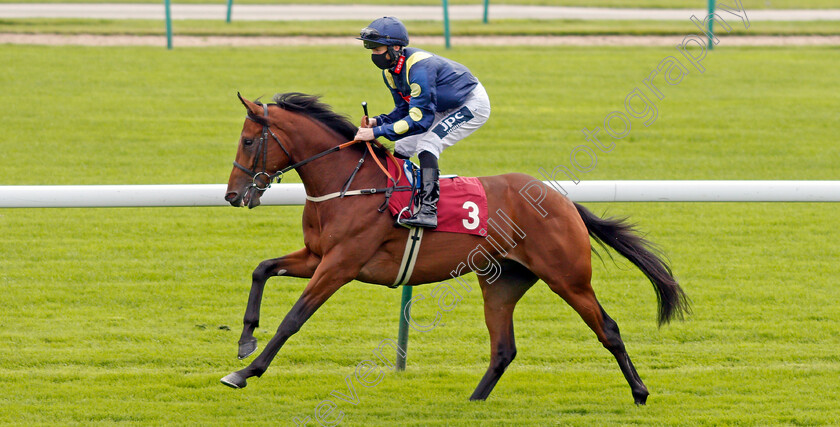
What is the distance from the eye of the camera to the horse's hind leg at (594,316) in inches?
193

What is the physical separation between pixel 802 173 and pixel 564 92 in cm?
414

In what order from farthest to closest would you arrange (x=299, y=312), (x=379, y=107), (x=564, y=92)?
(x=564, y=92) → (x=379, y=107) → (x=299, y=312)

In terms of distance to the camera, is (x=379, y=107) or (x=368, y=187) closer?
(x=368, y=187)

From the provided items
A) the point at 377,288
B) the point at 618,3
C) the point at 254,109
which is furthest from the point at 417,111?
the point at 618,3

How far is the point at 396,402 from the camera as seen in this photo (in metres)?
4.99

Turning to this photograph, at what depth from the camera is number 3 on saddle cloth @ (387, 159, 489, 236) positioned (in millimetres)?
4820

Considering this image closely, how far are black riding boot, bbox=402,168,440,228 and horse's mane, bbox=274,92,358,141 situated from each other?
1.49ft

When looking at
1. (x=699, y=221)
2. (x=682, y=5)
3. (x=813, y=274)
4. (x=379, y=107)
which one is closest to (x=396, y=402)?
(x=813, y=274)

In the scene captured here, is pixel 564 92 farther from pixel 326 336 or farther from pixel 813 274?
pixel 326 336

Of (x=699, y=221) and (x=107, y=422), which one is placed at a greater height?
(x=107, y=422)

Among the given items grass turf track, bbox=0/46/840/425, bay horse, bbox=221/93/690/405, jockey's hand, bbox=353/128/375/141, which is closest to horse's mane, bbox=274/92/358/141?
bay horse, bbox=221/93/690/405

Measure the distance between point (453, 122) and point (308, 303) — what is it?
1197 mm

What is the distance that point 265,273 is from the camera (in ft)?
15.6

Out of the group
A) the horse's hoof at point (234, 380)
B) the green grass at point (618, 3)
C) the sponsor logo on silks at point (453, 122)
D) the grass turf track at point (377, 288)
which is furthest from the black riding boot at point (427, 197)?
the green grass at point (618, 3)
